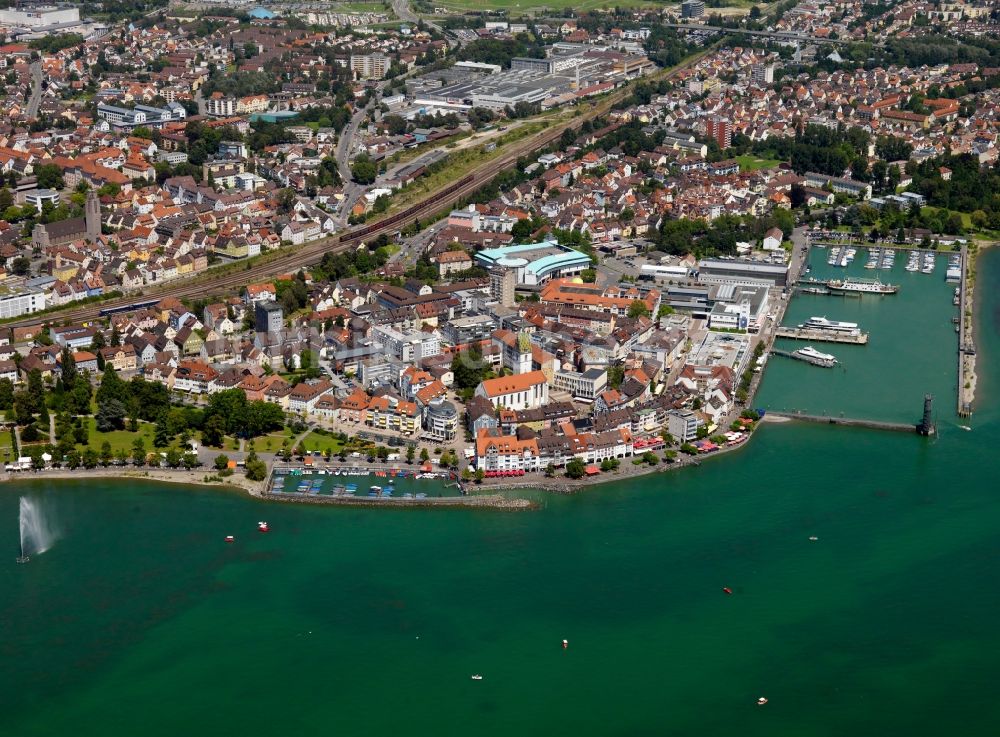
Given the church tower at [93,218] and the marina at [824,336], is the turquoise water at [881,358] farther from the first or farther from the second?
the church tower at [93,218]

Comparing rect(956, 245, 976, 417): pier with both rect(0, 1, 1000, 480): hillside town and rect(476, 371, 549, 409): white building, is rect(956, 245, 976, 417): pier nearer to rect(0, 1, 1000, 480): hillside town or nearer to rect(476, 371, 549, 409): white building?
rect(0, 1, 1000, 480): hillside town

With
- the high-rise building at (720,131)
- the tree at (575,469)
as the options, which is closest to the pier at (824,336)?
the tree at (575,469)

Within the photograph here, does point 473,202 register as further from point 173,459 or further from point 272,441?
point 173,459

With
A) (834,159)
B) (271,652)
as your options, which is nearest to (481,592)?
(271,652)

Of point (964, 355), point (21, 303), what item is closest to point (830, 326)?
point (964, 355)

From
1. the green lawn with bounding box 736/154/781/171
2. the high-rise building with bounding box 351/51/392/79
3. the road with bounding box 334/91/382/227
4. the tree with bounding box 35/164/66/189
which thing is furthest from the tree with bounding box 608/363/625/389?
the high-rise building with bounding box 351/51/392/79

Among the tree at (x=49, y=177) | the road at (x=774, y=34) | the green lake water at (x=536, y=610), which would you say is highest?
the road at (x=774, y=34)
